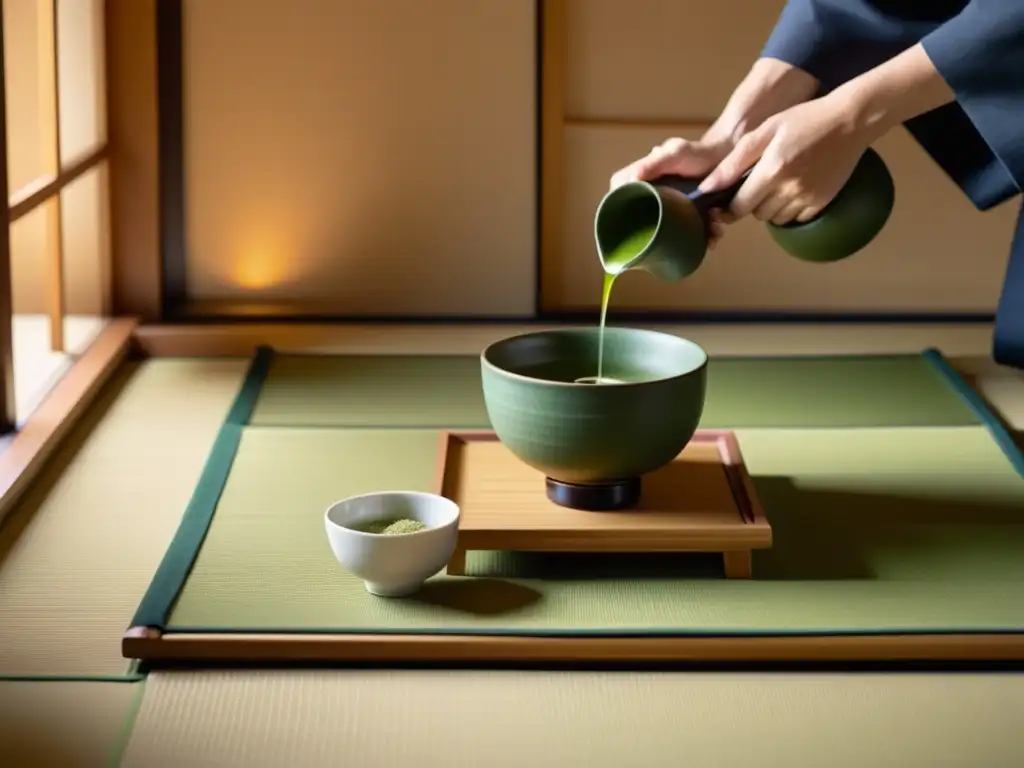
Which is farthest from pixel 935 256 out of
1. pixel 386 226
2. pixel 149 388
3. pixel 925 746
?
pixel 925 746

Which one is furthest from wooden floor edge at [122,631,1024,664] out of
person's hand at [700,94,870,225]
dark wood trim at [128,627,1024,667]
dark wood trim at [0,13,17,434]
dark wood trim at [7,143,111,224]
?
dark wood trim at [7,143,111,224]

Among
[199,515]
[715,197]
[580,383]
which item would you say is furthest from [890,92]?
[199,515]

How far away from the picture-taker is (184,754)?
1.50 metres

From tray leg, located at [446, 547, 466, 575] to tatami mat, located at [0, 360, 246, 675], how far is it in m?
0.39

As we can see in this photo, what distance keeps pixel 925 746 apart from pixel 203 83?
226 cm

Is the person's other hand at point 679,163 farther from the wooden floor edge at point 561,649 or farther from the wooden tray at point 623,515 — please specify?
the wooden floor edge at point 561,649

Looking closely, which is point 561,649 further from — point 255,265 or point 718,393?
point 255,265

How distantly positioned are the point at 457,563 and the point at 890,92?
822 mm

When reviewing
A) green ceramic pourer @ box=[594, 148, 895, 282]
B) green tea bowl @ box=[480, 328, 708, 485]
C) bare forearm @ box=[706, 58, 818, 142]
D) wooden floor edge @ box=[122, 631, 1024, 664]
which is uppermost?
bare forearm @ box=[706, 58, 818, 142]

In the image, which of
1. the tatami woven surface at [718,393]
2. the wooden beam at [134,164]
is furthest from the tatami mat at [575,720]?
the wooden beam at [134,164]

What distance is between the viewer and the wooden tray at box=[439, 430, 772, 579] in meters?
1.87

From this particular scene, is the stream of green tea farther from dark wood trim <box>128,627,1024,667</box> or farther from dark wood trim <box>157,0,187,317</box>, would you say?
dark wood trim <box>157,0,187,317</box>

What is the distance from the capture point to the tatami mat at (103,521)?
1751 millimetres

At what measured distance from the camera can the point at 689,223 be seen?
1959 millimetres
